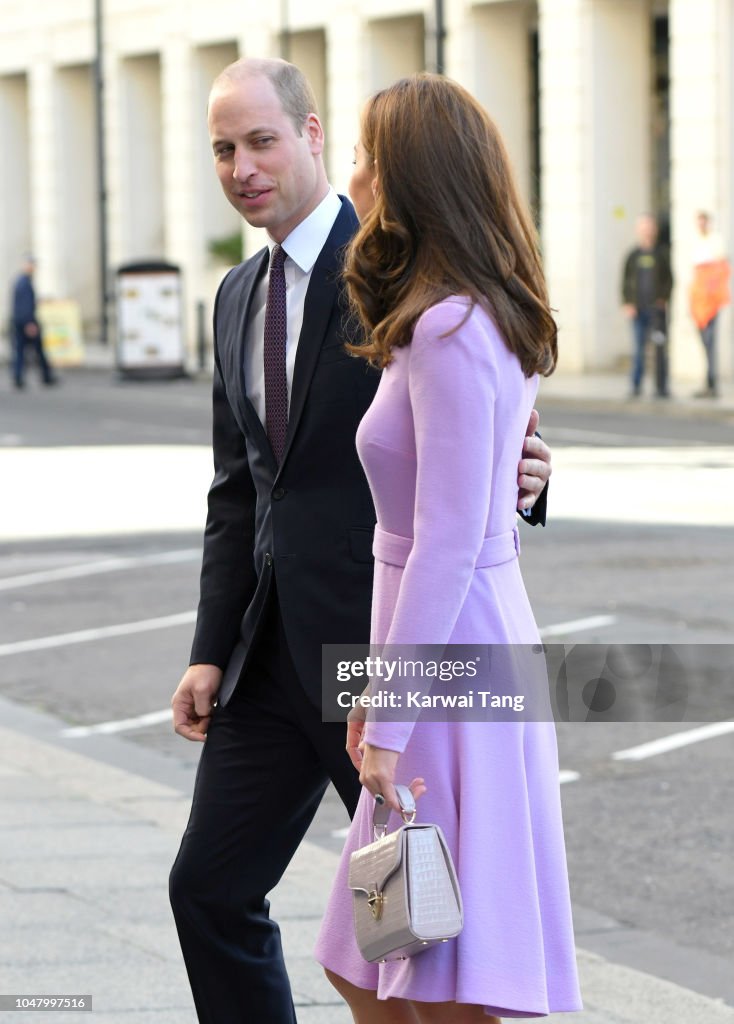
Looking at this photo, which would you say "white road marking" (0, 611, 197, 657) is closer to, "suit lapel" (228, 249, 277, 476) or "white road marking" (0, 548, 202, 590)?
"white road marking" (0, 548, 202, 590)

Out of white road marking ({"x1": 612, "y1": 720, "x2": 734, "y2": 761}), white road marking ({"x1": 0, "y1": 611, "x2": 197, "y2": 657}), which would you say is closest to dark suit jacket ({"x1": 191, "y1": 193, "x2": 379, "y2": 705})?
white road marking ({"x1": 612, "y1": 720, "x2": 734, "y2": 761})

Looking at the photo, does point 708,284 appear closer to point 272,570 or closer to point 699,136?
point 699,136

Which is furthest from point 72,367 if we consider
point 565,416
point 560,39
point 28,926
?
Answer: point 28,926

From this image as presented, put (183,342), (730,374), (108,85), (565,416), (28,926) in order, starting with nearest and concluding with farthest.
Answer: (28,926) → (565,416) → (730,374) → (183,342) → (108,85)

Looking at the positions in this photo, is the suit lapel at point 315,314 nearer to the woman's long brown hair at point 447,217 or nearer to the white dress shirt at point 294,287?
the white dress shirt at point 294,287

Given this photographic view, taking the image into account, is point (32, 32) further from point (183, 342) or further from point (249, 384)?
point (249, 384)

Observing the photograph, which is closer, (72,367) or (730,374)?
(730,374)

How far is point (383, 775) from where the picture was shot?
9.69ft

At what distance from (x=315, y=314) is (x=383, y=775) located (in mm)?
938

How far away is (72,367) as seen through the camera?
3344 centimetres

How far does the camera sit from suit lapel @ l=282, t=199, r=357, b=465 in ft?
11.5

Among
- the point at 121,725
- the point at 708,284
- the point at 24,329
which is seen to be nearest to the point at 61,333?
the point at 24,329

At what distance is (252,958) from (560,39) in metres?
25.5

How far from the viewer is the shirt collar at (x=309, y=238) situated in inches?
143
